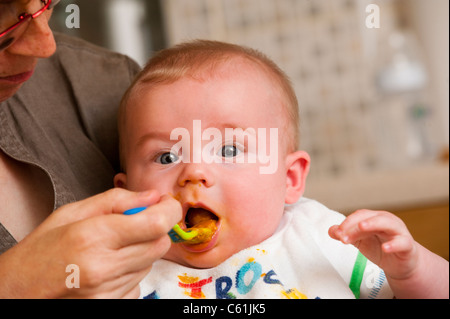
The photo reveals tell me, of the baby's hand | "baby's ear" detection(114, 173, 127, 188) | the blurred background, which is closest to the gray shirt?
"baby's ear" detection(114, 173, 127, 188)

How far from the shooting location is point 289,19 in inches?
130

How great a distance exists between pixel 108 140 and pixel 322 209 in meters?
0.50

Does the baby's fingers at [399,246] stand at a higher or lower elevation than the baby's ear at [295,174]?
lower

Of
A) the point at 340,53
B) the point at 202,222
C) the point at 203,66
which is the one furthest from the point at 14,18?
the point at 340,53

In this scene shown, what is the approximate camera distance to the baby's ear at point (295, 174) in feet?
3.60

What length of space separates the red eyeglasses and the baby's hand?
→ 57 centimetres

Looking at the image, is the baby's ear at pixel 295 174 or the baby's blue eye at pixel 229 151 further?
the baby's ear at pixel 295 174

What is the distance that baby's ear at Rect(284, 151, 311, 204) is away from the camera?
1.10 metres

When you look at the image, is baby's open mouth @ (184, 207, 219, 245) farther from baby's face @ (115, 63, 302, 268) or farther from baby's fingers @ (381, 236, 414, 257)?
baby's fingers @ (381, 236, 414, 257)

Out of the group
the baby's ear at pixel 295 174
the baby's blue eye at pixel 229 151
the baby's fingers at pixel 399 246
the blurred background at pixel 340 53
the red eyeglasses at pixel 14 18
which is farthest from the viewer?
the blurred background at pixel 340 53

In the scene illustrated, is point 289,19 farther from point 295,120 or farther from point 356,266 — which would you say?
point 356,266

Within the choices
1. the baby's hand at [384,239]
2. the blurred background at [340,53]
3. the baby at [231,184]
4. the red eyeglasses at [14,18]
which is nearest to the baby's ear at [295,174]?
the baby at [231,184]

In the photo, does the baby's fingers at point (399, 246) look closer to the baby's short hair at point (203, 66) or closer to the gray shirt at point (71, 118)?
the baby's short hair at point (203, 66)

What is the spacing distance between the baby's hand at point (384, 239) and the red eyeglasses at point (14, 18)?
57cm
